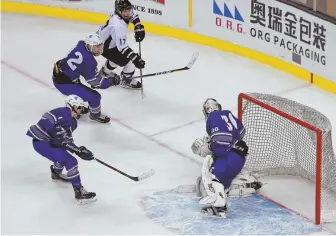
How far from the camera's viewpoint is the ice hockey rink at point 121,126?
6612mm

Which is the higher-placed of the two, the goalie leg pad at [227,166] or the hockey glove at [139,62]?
the hockey glove at [139,62]

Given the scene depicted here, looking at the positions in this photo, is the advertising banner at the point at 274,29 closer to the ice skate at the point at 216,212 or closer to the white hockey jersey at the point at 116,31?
the white hockey jersey at the point at 116,31

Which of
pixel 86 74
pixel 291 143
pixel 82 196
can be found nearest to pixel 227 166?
pixel 291 143

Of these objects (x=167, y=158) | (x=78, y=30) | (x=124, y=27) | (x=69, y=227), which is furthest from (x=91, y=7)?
(x=69, y=227)

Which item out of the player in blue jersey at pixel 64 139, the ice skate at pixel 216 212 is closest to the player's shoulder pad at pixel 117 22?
the player in blue jersey at pixel 64 139

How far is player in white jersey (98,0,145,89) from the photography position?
828 centimetres

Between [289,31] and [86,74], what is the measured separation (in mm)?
1941

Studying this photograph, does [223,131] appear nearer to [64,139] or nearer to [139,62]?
[64,139]

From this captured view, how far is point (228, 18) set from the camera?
30.2 ft

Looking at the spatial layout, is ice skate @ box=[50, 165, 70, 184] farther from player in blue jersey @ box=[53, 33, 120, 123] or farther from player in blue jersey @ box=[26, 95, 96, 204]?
player in blue jersey @ box=[53, 33, 120, 123]

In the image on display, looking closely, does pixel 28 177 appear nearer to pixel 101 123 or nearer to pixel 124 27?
pixel 101 123

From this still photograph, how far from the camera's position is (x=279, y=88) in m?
8.60

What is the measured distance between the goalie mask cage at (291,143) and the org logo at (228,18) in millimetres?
2281

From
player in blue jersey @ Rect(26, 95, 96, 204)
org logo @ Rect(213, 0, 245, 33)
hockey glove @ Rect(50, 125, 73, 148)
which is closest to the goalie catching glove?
player in blue jersey @ Rect(26, 95, 96, 204)
